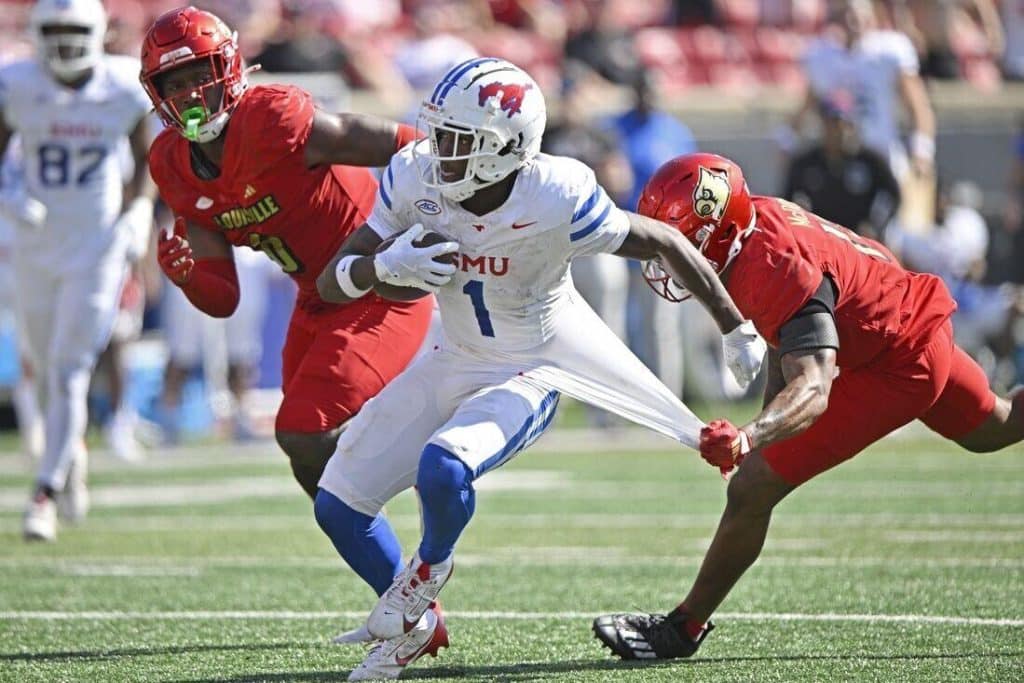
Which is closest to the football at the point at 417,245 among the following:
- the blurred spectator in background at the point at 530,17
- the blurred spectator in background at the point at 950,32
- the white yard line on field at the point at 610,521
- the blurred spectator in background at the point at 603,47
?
the white yard line on field at the point at 610,521

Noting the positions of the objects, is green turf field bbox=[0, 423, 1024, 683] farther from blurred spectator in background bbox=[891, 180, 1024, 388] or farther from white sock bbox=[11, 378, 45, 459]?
blurred spectator in background bbox=[891, 180, 1024, 388]

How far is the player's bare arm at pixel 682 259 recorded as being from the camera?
14.0ft

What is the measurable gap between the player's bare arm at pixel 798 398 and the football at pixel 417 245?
0.83m

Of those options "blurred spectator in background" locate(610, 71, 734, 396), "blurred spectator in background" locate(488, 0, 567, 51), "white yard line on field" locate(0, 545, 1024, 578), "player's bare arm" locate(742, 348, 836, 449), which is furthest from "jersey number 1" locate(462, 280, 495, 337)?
"blurred spectator in background" locate(488, 0, 567, 51)

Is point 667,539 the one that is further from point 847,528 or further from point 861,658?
point 861,658

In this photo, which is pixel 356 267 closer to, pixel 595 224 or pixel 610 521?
pixel 595 224

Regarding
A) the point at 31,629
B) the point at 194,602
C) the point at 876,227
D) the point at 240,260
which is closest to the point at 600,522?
the point at 194,602

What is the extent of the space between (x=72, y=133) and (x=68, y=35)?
42cm

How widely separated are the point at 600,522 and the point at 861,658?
10.2 feet

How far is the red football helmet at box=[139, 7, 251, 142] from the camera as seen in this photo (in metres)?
4.97

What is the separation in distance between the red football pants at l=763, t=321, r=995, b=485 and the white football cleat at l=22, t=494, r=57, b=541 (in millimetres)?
3602

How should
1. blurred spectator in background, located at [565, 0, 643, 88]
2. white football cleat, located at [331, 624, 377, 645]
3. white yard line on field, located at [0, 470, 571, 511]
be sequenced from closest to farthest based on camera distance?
white football cleat, located at [331, 624, 377, 645], white yard line on field, located at [0, 470, 571, 511], blurred spectator in background, located at [565, 0, 643, 88]

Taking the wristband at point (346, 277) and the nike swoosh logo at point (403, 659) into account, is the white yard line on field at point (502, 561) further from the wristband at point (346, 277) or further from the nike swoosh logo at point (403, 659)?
the wristband at point (346, 277)

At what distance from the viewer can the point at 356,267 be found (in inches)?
166
